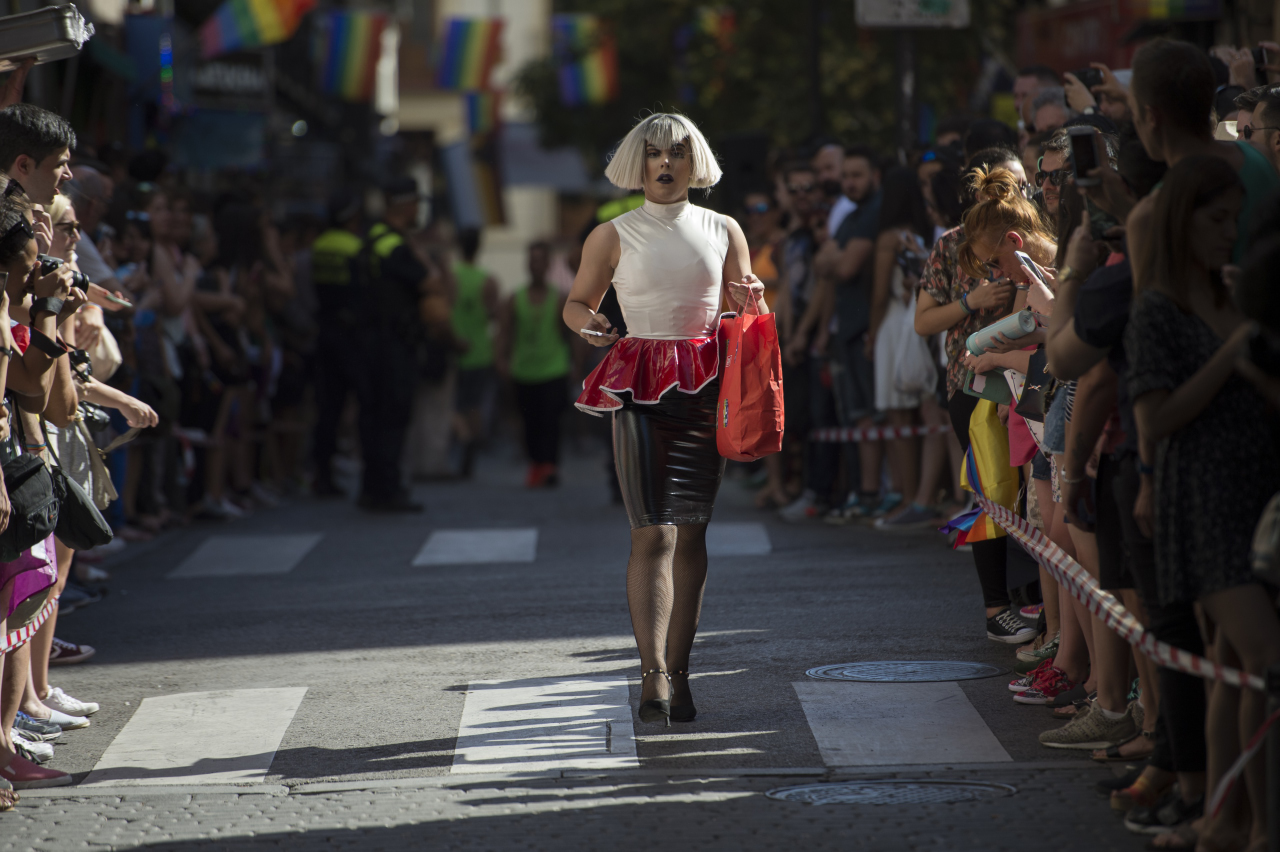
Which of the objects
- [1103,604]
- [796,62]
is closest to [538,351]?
[796,62]

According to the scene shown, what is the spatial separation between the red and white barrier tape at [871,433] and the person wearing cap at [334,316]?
4304 millimetres

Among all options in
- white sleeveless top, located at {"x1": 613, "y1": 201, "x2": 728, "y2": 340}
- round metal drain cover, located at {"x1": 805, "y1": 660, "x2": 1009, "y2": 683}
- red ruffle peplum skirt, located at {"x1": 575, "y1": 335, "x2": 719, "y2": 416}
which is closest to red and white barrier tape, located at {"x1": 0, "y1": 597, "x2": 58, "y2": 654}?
red ruffle peplum skirt, located at {"x1": 575, "y1": 335, "x2": 719, "y2": 416}

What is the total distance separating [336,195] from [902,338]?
6.16 m

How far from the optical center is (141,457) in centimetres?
1266

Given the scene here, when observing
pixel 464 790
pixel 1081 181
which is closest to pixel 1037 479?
pixel 1081 181

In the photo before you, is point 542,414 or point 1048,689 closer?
point 1048,689

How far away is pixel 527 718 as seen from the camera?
6297 millimetres

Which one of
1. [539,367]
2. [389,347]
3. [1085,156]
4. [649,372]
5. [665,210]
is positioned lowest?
[539,367]

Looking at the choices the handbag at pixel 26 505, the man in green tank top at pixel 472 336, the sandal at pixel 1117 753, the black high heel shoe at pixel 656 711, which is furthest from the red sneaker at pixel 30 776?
the man in green tank top at pixel 472 336

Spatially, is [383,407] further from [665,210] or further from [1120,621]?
[1120,621]

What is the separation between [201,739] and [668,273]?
2291mm

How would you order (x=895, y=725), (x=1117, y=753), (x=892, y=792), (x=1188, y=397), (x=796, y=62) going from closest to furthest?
(x=1188, y=397) → (x=892, y=792) → (x=1117, y=753) → (x=895, y=725) → (x=796, y=62)

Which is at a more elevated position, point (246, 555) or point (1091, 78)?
point (1091, 78)

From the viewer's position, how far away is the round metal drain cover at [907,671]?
21.9ft
